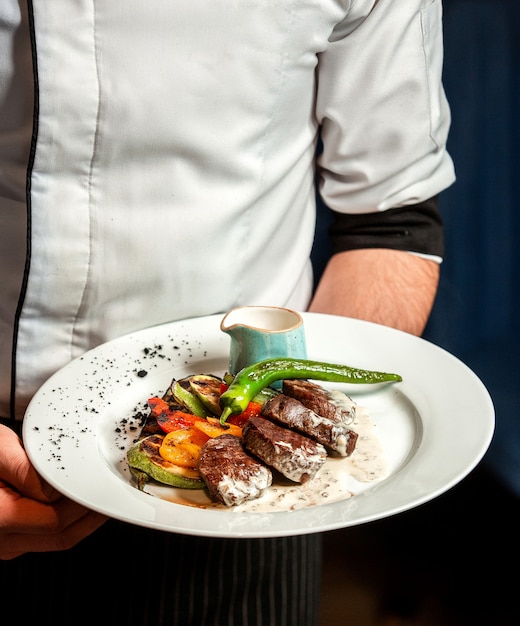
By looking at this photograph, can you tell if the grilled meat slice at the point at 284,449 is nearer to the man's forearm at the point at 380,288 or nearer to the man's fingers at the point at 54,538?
the man's fingers at the point at 54,538

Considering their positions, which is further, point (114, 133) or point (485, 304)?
point (485, 304)

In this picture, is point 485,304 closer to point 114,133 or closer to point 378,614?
point 378,614

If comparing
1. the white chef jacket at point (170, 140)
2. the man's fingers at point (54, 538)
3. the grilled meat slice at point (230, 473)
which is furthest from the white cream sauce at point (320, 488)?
the white chef jacket at point (170, 140)

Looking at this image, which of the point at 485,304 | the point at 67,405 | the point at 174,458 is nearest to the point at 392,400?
the point at 174,458

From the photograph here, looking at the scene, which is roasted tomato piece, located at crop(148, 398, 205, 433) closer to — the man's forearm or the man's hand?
the man's hand

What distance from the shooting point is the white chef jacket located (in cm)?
101

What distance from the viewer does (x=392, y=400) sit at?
110 cm

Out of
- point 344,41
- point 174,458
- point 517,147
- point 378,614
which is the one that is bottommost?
point 378,614

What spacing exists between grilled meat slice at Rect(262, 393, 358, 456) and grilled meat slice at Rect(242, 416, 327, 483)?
0.04ft

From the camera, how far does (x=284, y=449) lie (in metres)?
0.93

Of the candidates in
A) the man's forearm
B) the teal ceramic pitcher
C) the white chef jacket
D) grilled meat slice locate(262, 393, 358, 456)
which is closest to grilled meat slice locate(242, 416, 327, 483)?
grilled meat slice locate(262, 393, 358, 456)

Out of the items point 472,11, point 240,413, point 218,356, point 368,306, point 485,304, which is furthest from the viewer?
point 485,304

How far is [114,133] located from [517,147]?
3.97ft

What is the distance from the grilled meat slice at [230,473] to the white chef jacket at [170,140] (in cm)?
30
